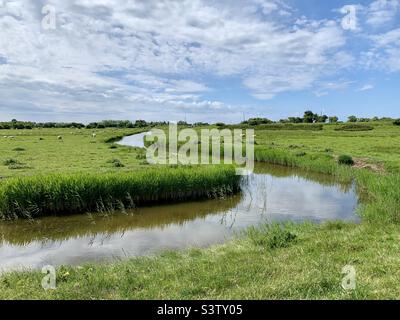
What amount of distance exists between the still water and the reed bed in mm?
584

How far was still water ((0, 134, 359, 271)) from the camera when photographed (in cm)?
1155

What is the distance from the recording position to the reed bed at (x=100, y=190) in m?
14.9

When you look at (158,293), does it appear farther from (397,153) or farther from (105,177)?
(397,153)

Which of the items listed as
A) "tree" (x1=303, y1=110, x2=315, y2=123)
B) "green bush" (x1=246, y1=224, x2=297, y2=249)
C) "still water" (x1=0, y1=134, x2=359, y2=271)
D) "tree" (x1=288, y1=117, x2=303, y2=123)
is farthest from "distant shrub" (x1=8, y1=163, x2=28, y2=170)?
"tree" (x1=303, y1=110, x2=315, y2=123)

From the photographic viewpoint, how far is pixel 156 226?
1476 cm

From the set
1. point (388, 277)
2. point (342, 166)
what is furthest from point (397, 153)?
point (388, 277)

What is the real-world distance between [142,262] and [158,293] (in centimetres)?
265

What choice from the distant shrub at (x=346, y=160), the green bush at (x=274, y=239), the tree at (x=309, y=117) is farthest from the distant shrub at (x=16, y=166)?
the tree at (x=309, y=117)

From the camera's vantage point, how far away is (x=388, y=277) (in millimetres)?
6457

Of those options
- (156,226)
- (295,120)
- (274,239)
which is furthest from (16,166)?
(295,120)

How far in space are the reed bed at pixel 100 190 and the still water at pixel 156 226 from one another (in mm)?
584

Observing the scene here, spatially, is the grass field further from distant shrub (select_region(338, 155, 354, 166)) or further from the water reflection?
distant shrub (select_region(338, 155, 354, 166))

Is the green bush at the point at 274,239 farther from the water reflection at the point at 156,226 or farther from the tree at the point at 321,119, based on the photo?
the tree at the point at 321,119

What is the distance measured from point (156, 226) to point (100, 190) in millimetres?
3518
